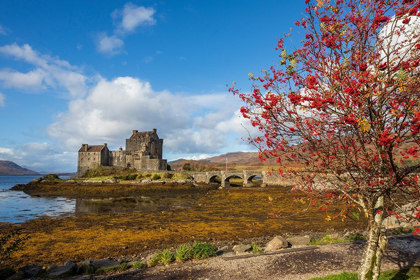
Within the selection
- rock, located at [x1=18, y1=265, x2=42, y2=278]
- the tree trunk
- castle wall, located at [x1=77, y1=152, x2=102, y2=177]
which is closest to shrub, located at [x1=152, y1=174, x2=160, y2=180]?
castle wall, located at [x1=77, y1=152, x2=102, y2=177]

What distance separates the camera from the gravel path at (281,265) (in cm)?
875

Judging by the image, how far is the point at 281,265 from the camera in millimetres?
9383

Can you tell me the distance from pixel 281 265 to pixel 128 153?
290 ft

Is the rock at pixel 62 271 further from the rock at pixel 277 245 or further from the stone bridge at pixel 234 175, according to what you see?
the stone bridge at pixel 234 175

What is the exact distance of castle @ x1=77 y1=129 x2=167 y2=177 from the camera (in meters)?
88.3

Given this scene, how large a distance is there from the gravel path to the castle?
3063 inches

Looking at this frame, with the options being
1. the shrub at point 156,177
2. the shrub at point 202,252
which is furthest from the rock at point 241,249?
the shrub at point 156,177

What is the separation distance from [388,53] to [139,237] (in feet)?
54.9

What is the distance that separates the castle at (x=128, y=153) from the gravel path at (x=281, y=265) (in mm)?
77791

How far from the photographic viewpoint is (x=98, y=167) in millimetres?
87500

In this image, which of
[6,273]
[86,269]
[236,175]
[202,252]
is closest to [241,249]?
[202,252]

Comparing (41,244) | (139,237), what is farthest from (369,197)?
(41,244)

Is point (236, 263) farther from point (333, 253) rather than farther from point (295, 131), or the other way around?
point (295, 131)

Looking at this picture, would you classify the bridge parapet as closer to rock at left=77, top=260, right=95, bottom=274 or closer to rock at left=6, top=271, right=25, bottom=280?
rock at left=77, top=260, right=95, bottom=274
